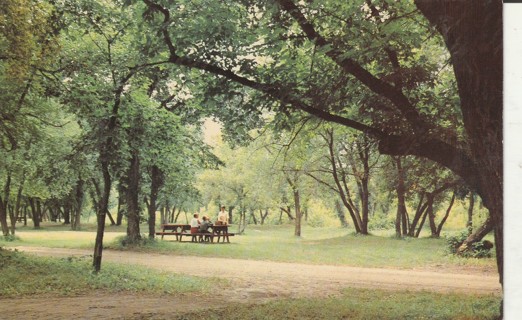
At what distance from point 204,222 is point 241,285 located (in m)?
3.03

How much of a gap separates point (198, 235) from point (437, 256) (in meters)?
5.01

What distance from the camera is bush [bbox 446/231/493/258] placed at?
718 centimetres

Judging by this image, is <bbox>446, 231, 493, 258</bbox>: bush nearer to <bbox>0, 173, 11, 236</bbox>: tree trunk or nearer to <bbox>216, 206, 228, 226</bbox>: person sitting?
<bbox>216, 206, 228, 226</bbox>: person sitting

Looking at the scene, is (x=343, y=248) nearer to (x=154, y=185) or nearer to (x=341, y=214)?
(x=341, y=214)

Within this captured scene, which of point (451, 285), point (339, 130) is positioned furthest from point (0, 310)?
point (451, 285)

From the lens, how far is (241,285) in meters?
6.31

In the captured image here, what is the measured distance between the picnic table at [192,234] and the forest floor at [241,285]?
49 centimetres

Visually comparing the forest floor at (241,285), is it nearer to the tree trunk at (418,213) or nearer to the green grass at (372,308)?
the green grass at (372,308)

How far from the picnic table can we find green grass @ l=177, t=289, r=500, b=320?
11.9ft

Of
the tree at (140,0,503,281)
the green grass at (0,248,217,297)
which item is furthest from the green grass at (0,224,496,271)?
the tree at (140,0,503,281)

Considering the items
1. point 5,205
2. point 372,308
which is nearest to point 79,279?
point 372,308

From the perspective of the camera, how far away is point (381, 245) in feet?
25.9

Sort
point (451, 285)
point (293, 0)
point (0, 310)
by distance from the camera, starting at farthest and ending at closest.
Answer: point (451, 285) < point (293, 0) < point (0, 310)

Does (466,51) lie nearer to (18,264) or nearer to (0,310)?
(0,310)
